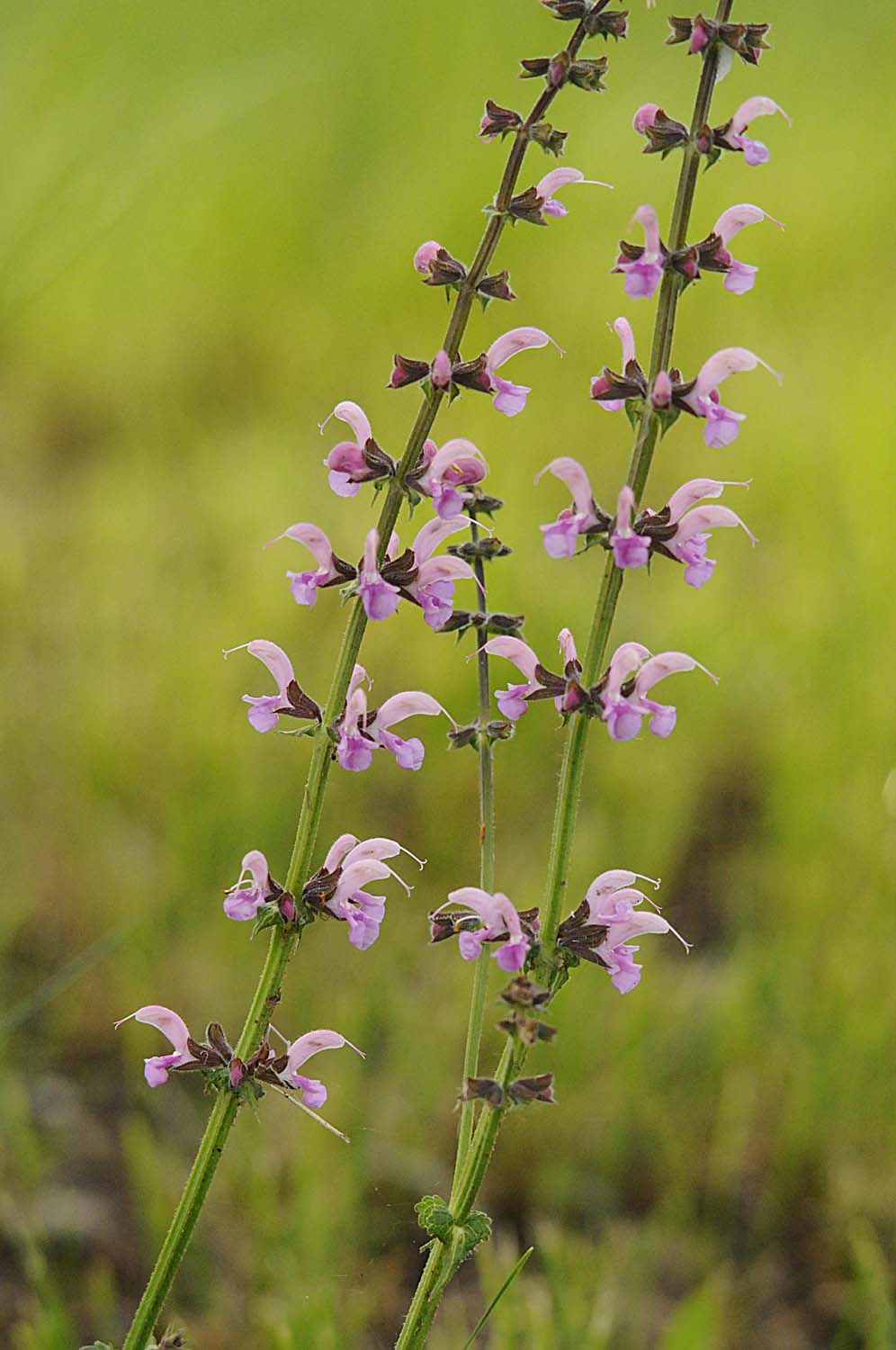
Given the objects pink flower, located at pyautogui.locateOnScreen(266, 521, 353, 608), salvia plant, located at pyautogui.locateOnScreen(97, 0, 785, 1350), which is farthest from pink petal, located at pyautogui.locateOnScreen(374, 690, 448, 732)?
pink flower, located at pyautogui.locateOnScreen(266, 521, 353, 608)

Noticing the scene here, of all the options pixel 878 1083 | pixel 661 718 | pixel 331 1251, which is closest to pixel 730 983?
pixel 878 1083

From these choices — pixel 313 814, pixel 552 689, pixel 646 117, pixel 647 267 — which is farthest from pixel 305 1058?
pixel 646 117

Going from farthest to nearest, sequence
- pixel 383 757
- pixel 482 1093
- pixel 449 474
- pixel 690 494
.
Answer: pixel 383 757, pixel 690 494, pixel 449 474, pixel 482 1093

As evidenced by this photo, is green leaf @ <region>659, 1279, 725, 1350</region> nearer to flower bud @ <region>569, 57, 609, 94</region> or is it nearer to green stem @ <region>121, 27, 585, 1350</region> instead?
green stem @ <region>121, 27, 585, 1350</region>

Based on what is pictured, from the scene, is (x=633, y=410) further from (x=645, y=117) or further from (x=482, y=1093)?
(x=482, y=1093)

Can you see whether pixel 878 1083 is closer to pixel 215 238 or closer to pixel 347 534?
pixel 347 534

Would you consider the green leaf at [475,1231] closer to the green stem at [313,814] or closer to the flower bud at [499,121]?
the green stem at [313,814]
